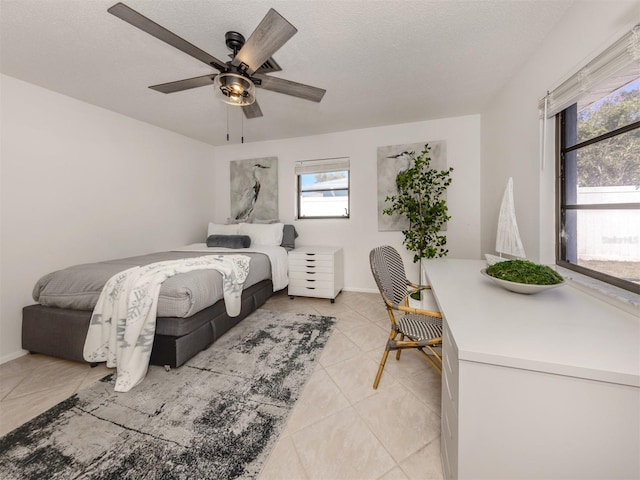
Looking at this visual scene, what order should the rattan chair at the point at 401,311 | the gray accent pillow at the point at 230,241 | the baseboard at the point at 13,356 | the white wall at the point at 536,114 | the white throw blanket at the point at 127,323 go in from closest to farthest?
the white wall at the point at 536,114, the rattan chair at the point at 401,311, the white throw blanket at the point at 127,323, the baseboard at the point at 13,356, the gray accent pillow at the point at 230,241

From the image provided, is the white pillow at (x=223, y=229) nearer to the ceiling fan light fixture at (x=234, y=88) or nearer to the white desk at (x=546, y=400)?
the ceiling fan light fixture at (x=234, y=88)

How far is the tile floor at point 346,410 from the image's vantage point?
113cm

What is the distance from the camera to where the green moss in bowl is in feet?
3.96

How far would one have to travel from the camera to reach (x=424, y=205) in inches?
118

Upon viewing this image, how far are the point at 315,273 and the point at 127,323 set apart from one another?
2.13 metres

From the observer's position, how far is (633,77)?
43.9 inches

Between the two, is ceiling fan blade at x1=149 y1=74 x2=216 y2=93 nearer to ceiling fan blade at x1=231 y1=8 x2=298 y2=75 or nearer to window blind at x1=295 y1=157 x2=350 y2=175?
ceiling fan blade at x1=231 y1=8 x2=298 y2=75

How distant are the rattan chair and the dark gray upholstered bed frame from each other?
141 centimetres

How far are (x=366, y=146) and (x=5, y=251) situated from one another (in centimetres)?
406

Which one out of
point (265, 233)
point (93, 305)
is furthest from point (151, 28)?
point (265, 233)

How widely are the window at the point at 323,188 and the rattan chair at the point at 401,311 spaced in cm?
200

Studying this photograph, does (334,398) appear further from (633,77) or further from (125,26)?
(125,26)

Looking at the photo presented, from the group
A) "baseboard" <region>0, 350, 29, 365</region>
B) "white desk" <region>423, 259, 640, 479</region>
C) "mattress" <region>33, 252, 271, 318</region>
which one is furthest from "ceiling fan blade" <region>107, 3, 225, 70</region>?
"baseboard" <region>0, 350, 29, 365</region>

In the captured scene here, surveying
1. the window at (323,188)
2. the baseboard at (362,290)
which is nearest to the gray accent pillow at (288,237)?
the window at (323,188)
